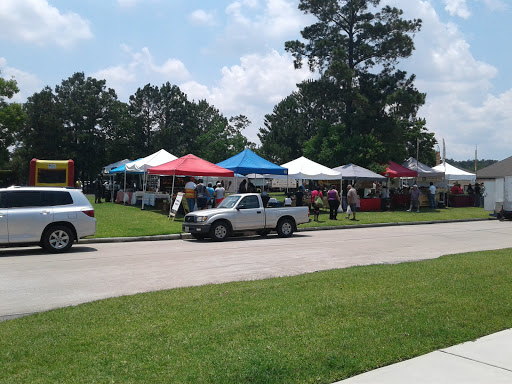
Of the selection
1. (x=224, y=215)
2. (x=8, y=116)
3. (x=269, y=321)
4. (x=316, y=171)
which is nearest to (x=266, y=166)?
(x=316, y=171)

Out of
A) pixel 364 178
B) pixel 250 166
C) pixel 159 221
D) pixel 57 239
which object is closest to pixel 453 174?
pixel 364 178

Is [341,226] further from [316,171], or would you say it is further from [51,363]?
[51,363]

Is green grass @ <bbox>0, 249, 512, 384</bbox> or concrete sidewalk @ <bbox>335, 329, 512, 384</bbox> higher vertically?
green grass @ <bbox>0, 249, 512, 384</bbox>

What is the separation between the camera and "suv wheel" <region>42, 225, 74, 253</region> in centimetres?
1359

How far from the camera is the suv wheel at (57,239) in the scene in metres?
13.6

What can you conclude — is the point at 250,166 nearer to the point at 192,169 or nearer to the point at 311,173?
the point at 192,169

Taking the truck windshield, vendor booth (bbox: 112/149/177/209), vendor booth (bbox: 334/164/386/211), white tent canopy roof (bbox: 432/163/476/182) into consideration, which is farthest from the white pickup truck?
white tent canopy roof (bbox: 432/163/476/182)

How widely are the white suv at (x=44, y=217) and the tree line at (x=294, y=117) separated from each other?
998 inches

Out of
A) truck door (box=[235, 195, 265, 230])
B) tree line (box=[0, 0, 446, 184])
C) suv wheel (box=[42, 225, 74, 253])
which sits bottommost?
suv wheel (box=[42, 225, 74, 253])

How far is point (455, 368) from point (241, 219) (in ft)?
42.5

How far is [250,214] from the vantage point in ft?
58.3

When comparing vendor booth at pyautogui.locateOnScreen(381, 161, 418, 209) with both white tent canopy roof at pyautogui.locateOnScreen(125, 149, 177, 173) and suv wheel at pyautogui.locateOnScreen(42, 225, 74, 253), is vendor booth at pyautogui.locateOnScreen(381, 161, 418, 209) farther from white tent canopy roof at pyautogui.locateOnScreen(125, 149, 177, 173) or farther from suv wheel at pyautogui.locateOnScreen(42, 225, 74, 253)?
suv wheel at pyautogui.locateOnScreen(42, 225, 74, 253)

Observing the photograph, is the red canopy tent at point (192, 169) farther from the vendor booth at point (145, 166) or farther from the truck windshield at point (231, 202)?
the truck windshield at point (231, 202)

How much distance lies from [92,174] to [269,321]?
62936 millimetres
